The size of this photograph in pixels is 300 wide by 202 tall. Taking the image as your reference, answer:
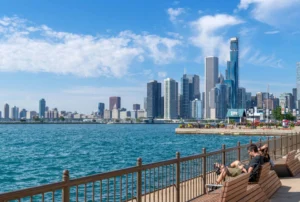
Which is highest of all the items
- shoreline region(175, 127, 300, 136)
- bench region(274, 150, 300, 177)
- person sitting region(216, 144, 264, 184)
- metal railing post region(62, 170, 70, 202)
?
metal railing post region(62, 170, 70, 202)

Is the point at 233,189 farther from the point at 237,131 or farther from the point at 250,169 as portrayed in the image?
the point at 237,131

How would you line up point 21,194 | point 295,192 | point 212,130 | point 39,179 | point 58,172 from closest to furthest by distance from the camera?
point 21,194, point 295,192, point 39,179, point 58,172, point 212,130

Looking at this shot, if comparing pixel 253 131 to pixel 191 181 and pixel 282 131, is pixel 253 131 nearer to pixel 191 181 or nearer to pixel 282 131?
pixel 282 131

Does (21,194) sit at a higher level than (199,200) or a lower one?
higher

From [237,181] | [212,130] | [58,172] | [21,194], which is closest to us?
[21,194]

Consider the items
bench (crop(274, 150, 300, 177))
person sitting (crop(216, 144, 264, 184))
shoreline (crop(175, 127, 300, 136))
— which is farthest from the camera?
shoreline (crop(175, 127, 300, 136))

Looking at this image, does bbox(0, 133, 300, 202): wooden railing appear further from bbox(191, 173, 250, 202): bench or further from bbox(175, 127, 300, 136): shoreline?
bbox(175, 127, 300, 136): shoreline

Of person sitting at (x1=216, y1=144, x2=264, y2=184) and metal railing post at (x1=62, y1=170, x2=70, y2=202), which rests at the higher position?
metal railing post at (x1=62, y1=170, x2=70, y2=202)

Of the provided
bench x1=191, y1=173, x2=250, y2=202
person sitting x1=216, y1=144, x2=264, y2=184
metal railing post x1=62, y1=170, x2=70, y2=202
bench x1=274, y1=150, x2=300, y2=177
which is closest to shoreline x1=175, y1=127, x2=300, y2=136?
bench x1=274, y1=150, x2=300, y2=177

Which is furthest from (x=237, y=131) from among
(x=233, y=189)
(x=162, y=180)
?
(x=233, y=189)

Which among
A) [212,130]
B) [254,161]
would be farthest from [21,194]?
[212,130]

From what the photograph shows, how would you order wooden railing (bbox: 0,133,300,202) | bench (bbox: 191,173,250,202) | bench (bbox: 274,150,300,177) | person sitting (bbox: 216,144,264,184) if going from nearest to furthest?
wooden railing (bbox: 0,133,300,202)
bench (bbox: 191,173,250,202)
person sitting (bbox: 216,144,264,184)
bench (bbox: 274,150,300,177)

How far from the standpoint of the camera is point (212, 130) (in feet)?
387

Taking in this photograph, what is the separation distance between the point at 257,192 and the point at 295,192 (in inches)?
115
